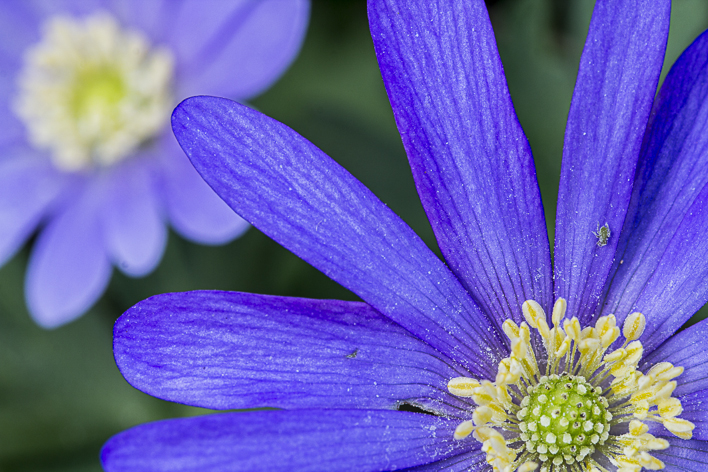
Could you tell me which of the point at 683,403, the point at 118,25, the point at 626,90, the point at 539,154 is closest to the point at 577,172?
the point at 626,90

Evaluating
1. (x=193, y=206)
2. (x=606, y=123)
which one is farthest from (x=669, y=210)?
(x=193, y=206)

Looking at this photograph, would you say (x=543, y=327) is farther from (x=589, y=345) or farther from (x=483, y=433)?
(x=483, y=433)

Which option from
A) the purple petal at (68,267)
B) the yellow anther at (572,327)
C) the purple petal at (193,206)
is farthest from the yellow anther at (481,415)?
the purple petal at (68,267)

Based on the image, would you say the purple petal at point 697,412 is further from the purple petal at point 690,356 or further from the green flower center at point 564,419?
the green flower center at point 564,419

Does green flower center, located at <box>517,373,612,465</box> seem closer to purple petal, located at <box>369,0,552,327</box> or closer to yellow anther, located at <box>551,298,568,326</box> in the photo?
yellow anther, located at <box>551,298,568,326</box>

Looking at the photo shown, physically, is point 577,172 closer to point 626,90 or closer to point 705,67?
point 626,90

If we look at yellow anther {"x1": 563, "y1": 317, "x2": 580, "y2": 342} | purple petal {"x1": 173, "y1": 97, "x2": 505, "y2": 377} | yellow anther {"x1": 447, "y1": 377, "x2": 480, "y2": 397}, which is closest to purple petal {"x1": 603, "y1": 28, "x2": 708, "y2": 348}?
yellow anther {"x1": 563, "y1": 317, "x2": 580, "y2": 342}
